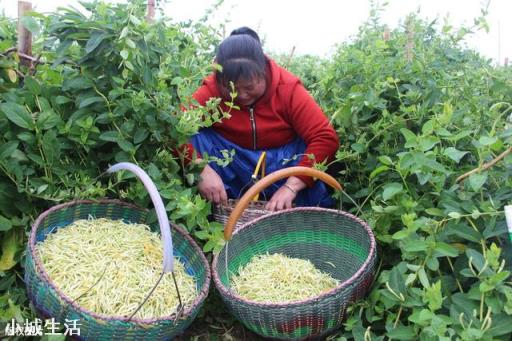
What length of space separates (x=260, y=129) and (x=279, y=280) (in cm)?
77

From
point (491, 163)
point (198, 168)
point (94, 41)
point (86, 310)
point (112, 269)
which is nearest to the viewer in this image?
point (86, 310)

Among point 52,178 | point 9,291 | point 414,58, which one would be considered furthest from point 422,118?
point 9,291

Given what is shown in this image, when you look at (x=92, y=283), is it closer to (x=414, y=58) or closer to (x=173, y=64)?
(x=173, y=64)

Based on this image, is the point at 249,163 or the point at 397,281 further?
the point at 249,163

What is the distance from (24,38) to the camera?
1.96 m

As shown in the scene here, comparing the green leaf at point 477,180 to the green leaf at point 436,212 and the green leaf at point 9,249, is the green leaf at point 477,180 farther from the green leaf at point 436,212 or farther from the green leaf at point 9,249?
the green leaf at point 9,249

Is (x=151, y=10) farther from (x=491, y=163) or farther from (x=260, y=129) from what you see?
A: (x=491, y=163)

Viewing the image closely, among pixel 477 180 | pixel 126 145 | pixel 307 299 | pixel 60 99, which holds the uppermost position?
pixel 477 180

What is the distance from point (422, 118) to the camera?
210 cm

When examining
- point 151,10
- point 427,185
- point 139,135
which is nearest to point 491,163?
point 427,185

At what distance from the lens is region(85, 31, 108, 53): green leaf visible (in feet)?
5.61

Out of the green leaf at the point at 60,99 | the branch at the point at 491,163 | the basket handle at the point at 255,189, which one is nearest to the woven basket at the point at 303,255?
the basket handle at the point at 255,189

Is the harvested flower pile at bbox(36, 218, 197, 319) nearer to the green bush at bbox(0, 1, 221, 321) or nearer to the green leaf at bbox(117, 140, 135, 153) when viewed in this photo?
the green bush at bbox(0, 1, 221, 321)

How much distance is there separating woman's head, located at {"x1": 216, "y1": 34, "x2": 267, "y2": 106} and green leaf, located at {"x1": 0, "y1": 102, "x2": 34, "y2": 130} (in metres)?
0.81
